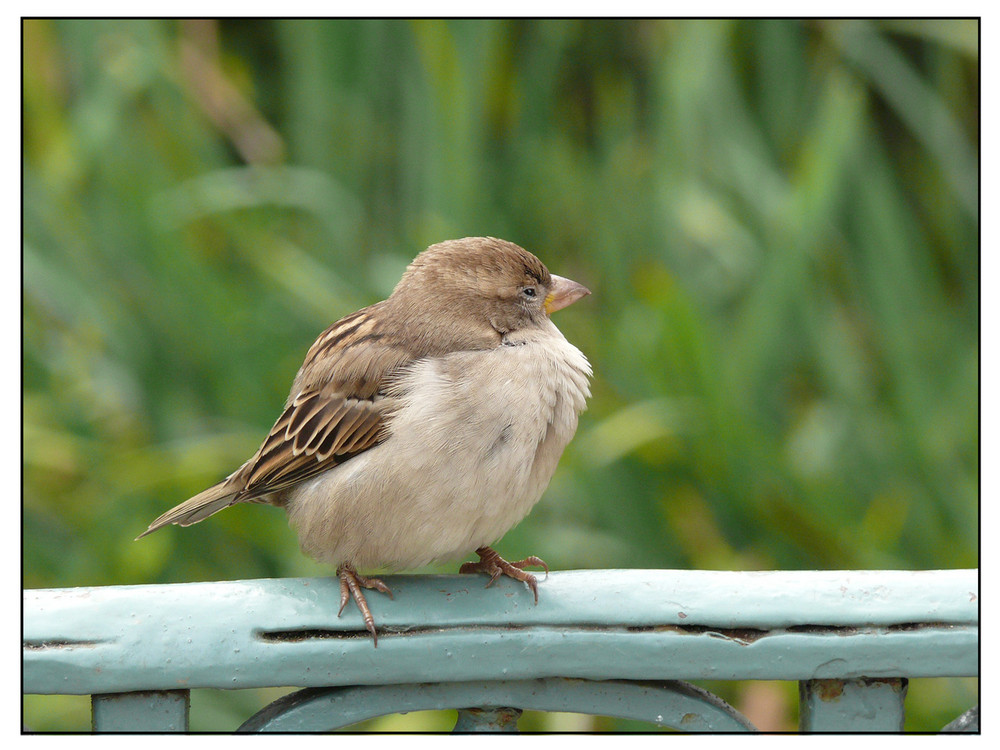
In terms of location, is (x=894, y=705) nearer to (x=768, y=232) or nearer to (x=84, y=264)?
(x=768, y=232)

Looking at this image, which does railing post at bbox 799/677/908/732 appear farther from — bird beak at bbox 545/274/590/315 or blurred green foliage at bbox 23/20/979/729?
blurred green foliage at bbox 23/20/979/729

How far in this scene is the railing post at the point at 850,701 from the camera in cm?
125

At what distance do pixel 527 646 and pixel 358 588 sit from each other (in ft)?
0.76

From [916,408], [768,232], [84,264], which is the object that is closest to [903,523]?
[916,408]

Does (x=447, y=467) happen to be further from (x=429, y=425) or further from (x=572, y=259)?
(x=572, y=259)

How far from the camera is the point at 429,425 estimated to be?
1400mm

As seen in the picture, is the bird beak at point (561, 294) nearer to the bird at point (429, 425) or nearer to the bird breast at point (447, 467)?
the bird at point (429, 425)

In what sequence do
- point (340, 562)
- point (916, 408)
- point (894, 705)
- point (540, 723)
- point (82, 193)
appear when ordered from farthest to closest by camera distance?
point (82, 193), point (916, 408), point (540, 723), point (340, 562), point (894, 705)

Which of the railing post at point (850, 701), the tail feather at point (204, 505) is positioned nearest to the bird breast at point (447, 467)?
the tail feather at point (204, 505)

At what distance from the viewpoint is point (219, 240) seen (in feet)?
9.87

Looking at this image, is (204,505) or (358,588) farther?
(204,505)

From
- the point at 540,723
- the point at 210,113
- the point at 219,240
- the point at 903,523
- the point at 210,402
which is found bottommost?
the point at 540,723

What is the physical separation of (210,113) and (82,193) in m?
0.42

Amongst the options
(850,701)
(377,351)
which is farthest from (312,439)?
(850,701)
